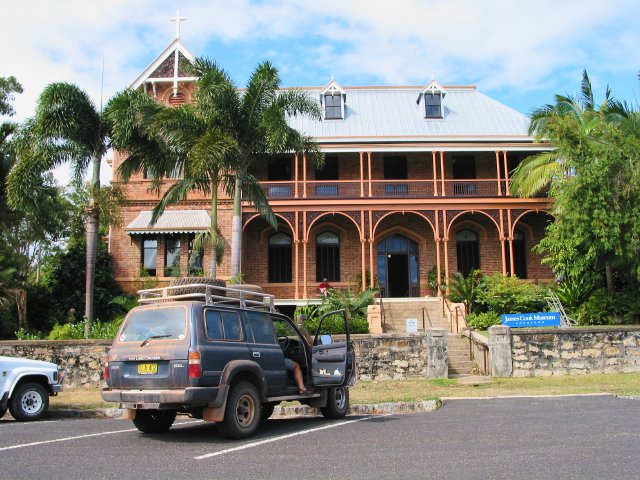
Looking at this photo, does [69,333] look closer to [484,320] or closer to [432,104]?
[484,320]

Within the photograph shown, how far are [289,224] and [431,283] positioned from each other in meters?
6.22

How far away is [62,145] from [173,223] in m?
6.24

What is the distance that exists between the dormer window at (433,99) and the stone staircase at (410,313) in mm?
9015

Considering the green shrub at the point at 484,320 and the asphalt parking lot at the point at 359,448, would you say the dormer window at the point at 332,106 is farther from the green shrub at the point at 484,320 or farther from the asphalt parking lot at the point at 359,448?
the asphalt parking lot at the point at 359,448

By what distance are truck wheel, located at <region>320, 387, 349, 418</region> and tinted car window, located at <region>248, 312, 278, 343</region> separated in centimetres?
145

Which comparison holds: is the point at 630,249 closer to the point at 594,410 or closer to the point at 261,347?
the point at 594,410

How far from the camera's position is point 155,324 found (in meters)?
7.52

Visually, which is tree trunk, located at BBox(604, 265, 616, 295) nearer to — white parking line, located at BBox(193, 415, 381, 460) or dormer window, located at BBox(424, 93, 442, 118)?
dormer window, located at BBox(424, 93, 442, 118)

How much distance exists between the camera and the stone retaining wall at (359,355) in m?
14.8

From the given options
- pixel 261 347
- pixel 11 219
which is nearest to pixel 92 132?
pixel 11 219

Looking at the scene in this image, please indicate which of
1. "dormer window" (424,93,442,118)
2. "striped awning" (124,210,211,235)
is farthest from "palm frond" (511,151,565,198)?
"striped awning" (124,210,211,235)

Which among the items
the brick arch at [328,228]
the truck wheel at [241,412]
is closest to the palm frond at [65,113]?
the brick arch at [328,228]

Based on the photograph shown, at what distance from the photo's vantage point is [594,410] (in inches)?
364

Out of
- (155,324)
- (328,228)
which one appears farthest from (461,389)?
(328,228)
